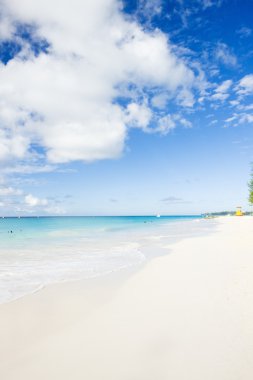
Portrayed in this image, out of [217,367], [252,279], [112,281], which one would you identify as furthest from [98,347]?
[252,279]

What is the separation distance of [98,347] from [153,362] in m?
1.06

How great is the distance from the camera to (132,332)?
525 centimetres

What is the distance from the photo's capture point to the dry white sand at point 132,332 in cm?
407

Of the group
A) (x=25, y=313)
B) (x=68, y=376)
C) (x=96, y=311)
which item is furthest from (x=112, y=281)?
(x=68, y=376)

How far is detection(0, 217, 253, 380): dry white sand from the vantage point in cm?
407

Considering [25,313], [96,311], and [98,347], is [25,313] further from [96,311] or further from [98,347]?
[98,347]

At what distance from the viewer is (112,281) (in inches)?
370

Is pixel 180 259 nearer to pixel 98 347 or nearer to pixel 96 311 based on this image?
pixel 96 311

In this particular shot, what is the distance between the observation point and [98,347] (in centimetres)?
473

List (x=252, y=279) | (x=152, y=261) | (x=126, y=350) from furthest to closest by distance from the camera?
(x=152, y=261), (x=252, y=279), (x=126, y=350)

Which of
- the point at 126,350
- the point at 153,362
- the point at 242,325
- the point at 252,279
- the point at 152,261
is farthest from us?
the point at 152,261

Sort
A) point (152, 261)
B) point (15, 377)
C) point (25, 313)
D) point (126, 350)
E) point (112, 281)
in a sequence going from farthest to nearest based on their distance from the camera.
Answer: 1. point (152, 261)
2. point (112, 281)
3. point (25, 313)
4. point (126, 350)
5. point (15, 377)

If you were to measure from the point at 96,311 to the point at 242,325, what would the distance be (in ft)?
11.0

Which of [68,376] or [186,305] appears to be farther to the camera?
[186,305]
